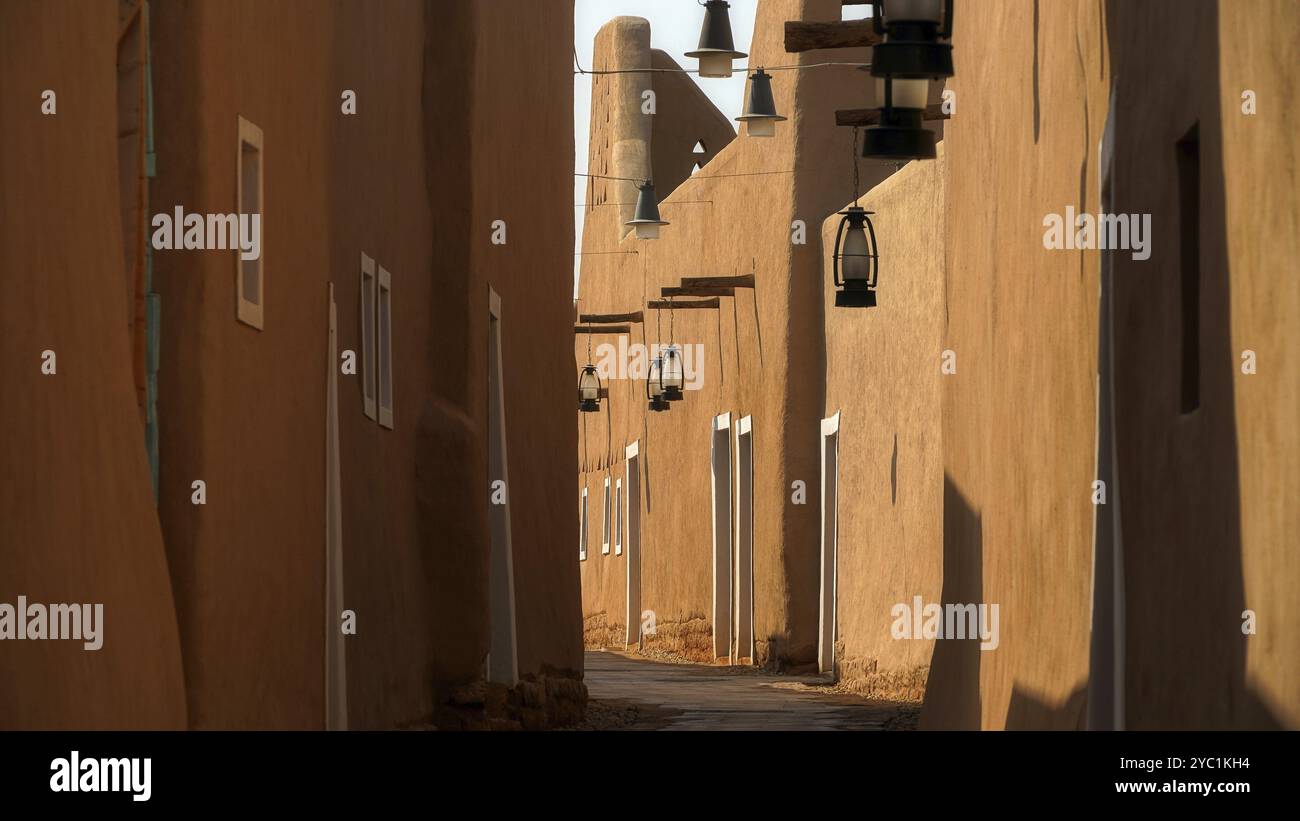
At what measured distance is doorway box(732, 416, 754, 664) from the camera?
25.1 meters

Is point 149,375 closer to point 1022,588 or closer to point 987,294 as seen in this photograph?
point 1022,588

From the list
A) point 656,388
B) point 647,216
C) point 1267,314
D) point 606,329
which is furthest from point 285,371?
point 606,329

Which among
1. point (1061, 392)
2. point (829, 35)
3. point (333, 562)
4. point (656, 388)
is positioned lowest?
point (333, 562)

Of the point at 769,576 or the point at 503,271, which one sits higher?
the point at 503,271

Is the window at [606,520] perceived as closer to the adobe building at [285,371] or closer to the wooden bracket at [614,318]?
the wooden bracket at [614,318]

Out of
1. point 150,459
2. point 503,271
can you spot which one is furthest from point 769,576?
point 150,459

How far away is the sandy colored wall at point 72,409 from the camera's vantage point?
6543 mm

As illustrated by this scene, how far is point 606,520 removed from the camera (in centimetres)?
3700

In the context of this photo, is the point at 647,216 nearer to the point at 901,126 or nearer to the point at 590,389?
the point at 590,389

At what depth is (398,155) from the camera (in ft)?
44.2

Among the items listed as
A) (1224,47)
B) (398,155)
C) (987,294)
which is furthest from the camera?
(398,155)

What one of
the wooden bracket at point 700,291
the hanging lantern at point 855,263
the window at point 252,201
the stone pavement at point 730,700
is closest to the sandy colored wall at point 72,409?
the window at point 252,201

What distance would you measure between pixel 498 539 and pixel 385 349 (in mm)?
Answer: 3606
